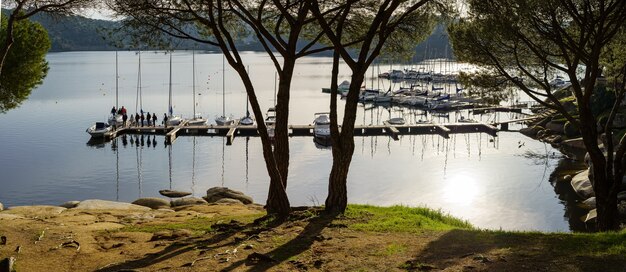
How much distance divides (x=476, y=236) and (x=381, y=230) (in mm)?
2099

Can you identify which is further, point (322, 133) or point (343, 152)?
point (322, 133)

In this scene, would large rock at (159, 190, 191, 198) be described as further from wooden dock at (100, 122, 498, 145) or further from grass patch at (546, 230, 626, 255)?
grass patch at (546, 230, 626, 255)

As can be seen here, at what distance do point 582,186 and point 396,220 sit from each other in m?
24.6

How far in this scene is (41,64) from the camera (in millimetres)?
34062

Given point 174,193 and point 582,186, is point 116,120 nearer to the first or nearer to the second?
point 174,193

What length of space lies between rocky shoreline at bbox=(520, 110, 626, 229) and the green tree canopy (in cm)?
2807

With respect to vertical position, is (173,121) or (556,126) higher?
(556,126)

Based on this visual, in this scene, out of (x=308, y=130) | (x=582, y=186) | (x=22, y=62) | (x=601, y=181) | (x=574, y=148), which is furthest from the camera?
(x=308, y=130)

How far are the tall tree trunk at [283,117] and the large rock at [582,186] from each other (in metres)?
23.6

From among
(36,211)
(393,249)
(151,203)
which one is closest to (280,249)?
(393,249)

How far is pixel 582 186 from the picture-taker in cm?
3559

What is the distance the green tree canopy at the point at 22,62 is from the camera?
31172 mm

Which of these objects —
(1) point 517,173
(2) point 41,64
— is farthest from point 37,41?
(1) point 517,173

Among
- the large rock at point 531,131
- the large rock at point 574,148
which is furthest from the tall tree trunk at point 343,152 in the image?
the large rock at point 531,131
